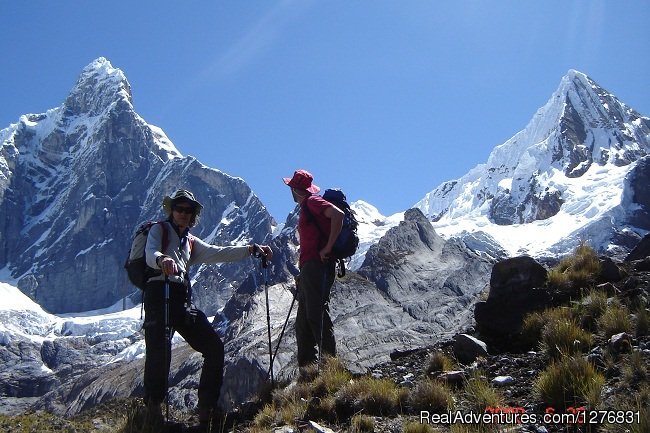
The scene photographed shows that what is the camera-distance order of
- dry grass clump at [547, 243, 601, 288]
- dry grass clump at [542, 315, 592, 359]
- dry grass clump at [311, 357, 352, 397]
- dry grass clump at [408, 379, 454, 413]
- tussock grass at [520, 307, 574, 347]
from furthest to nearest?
Result: dry grass clump at [547, 243, 601, 288], tussock grass at [520, 307, 574, 347], dry grass clump at [311, 357, 352, 397], dry grass clump at [542, 315, 592, 359], dry grass clump at [408, 379, 454, 413]

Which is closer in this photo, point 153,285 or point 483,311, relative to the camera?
point 153,285

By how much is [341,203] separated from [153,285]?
3.20 m

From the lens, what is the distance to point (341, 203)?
9438mm

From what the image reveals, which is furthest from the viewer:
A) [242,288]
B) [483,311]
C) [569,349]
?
[242,288]

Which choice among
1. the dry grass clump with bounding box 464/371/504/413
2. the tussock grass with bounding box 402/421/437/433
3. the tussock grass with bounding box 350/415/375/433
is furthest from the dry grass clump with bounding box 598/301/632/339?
the tussock grass with bounding box 350/415/375/433

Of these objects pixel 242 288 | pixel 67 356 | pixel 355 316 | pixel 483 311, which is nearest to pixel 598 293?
pixel 483 311

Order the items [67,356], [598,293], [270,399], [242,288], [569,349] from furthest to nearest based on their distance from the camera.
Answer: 1. [67,356]
2. [242,288]
3. [598,293]
4. [270,399]
5. [569,349]

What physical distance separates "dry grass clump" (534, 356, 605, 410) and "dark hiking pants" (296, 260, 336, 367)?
3343 millimetres

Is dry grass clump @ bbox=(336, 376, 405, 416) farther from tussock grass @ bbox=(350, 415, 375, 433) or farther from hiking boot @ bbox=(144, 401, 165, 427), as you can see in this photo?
hiking boot @ bbox=(144, 401, 165, 427)

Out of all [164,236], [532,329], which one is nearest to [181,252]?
[164,236]

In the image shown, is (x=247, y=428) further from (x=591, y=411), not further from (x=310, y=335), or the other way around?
(x=591, y=411)

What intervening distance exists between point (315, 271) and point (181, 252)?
2020mm

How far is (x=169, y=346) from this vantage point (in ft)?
23.6

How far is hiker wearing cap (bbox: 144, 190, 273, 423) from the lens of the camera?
709 cm
